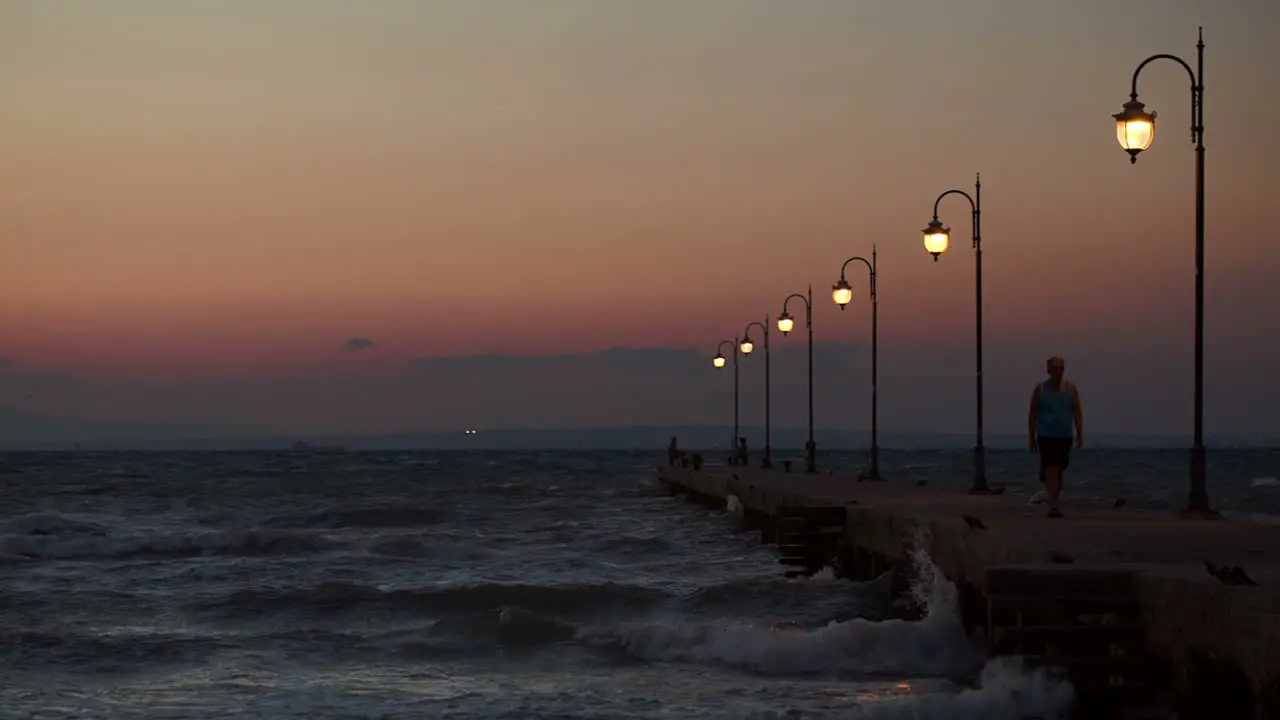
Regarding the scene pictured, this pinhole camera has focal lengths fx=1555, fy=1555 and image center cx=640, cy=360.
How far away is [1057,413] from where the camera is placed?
1905 centimetres

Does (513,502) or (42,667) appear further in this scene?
(513,502)

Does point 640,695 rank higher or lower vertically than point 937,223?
lower

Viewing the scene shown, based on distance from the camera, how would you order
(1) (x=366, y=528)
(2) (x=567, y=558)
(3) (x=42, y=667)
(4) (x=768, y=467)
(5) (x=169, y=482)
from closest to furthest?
(3) (x=42, y=667)
(2) (x=567, y=558)
(1) (x=366, y=528)
(4) (x=768, y=467)
(5) (x=169, y=482)

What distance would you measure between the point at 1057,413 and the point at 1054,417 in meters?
0.06

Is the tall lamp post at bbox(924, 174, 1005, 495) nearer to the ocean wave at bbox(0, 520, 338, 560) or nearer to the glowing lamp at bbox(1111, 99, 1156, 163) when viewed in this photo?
the glowing lamp at bbox(1111, 99, 1156, 163)

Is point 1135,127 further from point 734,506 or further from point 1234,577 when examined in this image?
point 734,506

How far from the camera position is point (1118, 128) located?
18125 millimetres

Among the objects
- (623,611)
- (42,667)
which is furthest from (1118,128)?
(42,667)

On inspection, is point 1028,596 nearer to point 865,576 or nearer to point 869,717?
point 869,717

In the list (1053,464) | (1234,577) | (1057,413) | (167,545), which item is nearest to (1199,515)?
(1053,464)

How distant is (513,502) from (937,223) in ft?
136

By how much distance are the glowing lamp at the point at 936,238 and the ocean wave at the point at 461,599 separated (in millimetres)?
7726

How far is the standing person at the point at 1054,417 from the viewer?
18859 millimetres

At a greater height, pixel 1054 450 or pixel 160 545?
pixel 1054 450
